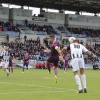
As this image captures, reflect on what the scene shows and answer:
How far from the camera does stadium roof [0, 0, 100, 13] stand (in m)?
72.4

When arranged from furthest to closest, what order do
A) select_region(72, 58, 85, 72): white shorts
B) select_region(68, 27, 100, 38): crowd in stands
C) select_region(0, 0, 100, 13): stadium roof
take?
select_region(68, 27, 100, 38): crowd in stands
select_region(0, 0, 100, 13): stadium roof
select_region(72, 58, 85, 72): white shorts

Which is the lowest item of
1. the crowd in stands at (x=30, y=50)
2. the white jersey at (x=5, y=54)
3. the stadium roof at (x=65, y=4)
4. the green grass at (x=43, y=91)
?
the crowd in stands at (x=30, y=50)

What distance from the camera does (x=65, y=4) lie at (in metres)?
76.4

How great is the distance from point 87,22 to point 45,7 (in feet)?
33.2

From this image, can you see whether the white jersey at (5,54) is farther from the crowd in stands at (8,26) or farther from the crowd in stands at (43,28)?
the crowd in stands at (43,28)

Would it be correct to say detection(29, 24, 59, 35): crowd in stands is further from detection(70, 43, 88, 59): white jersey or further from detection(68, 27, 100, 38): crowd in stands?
detection(70, 43, 88, 59): white jersey

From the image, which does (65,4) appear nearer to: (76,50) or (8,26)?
(8,26)

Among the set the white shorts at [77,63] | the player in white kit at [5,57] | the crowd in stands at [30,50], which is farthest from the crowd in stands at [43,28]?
the white shorts at [77,63]

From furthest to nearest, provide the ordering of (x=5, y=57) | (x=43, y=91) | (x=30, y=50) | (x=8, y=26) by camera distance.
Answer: (x=8, y=26) → (x=30, y=50) → (x=5, y=57) → (x=43, y=91)

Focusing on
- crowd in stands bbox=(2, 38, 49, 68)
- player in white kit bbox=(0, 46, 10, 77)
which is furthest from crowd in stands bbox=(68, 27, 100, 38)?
player in white kit bbox=(0, 46, 10, 77)

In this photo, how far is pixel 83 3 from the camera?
249 ft

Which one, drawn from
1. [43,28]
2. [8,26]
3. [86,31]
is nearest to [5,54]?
[8,26]

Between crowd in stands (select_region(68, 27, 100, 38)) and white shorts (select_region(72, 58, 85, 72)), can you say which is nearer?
white shorts (select_region(72, 58, 85, 72))

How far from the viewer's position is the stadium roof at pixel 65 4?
7244 cm
